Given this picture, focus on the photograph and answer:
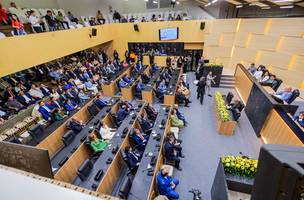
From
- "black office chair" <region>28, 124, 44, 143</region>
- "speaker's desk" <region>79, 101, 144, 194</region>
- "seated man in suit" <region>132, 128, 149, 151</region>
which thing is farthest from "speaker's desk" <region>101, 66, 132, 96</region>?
"seated man in suit" <region>132, 128, 149, 151</region>

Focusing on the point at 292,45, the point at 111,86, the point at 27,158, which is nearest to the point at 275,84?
the point at 292,45

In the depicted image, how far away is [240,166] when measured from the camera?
426 centimetres

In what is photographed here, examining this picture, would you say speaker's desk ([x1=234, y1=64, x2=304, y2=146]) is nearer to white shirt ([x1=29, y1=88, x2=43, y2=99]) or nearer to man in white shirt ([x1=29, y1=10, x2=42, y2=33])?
white shirt ([x1=29, y1=88, x2=43, y2=99])

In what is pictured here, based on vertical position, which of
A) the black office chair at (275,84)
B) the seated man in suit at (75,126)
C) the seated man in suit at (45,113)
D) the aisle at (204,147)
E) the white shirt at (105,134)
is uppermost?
the black office chair at (275,84)

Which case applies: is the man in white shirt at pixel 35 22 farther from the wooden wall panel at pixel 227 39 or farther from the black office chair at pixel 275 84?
the black office chair at pixel 275 84

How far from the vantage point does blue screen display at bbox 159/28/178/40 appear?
48.8 feet

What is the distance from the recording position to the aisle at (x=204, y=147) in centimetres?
544

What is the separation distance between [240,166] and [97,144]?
4.57 metres

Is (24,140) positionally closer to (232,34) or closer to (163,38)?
(163,38)

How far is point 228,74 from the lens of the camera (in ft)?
41.2

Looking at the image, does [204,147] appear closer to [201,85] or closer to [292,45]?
[201,85]

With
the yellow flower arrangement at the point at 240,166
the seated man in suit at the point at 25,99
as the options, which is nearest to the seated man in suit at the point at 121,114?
the yellow flower arrangement at the point at 240,166

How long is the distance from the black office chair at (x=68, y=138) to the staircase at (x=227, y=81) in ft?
32.5

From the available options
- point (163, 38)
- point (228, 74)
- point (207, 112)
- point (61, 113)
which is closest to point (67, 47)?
point (61, 113)
